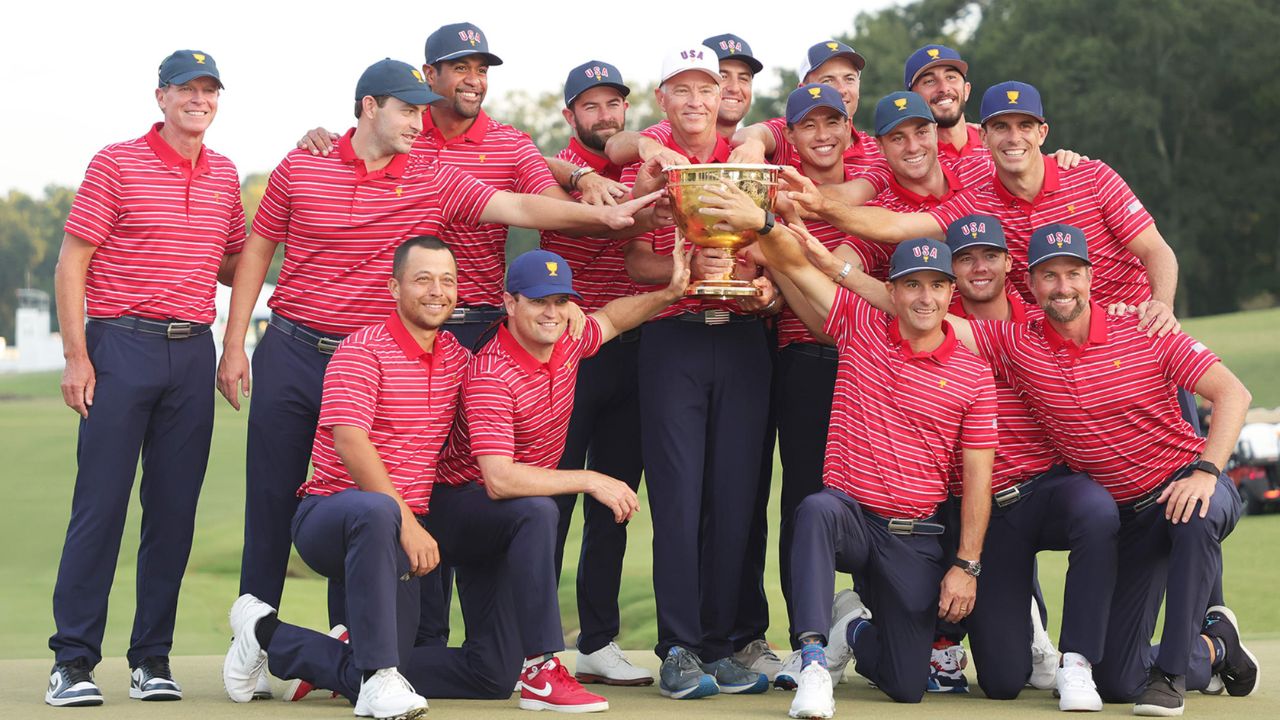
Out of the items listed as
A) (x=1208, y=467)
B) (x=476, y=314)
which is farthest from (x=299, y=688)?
(x=1208, y=467)

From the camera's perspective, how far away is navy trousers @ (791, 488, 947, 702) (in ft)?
19.9

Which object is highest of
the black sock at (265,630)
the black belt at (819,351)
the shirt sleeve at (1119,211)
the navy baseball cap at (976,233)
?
the shirt sleeve at (1119,211)

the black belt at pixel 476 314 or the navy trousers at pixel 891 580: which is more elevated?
the black belt at pixel 476 314

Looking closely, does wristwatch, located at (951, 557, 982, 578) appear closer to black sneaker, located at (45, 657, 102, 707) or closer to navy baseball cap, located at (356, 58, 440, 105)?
navy baseball cap, located at (356, 58, 440, 105)

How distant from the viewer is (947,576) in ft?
20.3

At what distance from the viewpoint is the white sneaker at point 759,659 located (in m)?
6.89

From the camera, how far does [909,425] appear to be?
244 inches

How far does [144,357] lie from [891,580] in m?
3.14

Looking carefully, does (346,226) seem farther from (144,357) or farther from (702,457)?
(702,457)

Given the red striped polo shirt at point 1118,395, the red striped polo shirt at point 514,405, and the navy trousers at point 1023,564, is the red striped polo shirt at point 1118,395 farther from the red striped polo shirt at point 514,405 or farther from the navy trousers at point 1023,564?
the red striped polo shirt at point 514,405

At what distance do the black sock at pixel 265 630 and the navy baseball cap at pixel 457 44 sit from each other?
8.47 feet

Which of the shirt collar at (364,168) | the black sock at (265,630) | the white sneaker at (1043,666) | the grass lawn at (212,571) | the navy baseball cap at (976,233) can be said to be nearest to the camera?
the black sock at (265,630)

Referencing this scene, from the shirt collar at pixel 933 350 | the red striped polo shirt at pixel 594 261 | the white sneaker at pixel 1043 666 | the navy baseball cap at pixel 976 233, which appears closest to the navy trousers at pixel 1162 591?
the white sneaker at pixel 1043 666

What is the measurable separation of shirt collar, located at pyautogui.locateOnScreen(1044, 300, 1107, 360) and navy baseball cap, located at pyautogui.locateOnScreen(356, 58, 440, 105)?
2.71 m
